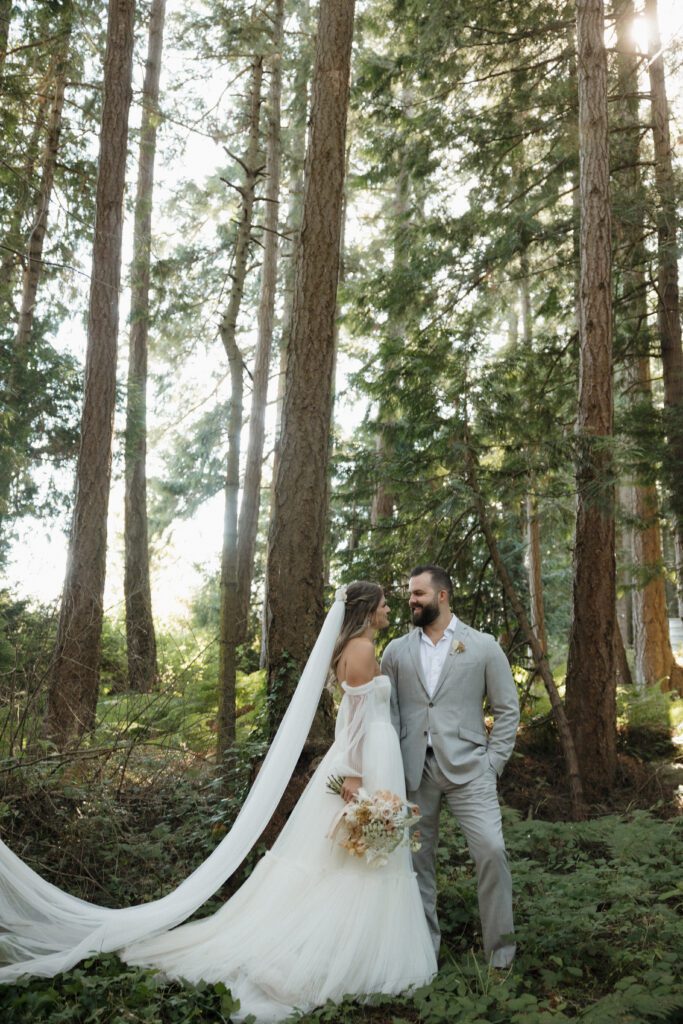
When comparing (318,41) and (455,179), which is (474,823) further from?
(455,179)

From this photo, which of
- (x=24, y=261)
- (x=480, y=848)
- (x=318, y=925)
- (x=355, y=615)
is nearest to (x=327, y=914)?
(x=318, y=925)

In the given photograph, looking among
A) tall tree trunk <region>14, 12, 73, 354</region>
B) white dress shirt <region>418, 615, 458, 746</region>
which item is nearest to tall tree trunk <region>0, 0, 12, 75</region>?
tall tree trunk <region>14, 12, 73, 354</region>

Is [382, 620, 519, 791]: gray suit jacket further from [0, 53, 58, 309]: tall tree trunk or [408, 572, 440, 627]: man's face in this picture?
[0, 53, 58, 309]: tall tree trunk

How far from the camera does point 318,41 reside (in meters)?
7.45

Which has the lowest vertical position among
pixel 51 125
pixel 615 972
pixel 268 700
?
pixel 615 972

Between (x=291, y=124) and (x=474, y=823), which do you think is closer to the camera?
(x=474, y=823)

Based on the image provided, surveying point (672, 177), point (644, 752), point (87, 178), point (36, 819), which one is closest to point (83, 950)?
point (36, 819)

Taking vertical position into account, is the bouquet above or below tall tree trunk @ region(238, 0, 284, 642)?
below

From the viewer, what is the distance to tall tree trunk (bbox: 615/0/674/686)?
1130 cm

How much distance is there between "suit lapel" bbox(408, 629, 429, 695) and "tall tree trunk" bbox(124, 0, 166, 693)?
1040 centimetres

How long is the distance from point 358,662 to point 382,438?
815 centimetres

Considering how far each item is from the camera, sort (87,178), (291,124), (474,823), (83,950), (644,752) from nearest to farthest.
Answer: (83,950) → (474,823) → (644,752) → (87,178) → (291,124)

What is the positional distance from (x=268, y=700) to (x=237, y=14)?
1113 cm

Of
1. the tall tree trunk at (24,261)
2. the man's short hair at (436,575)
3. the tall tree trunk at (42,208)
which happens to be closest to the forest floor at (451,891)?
the man's short hair at (436,575)
